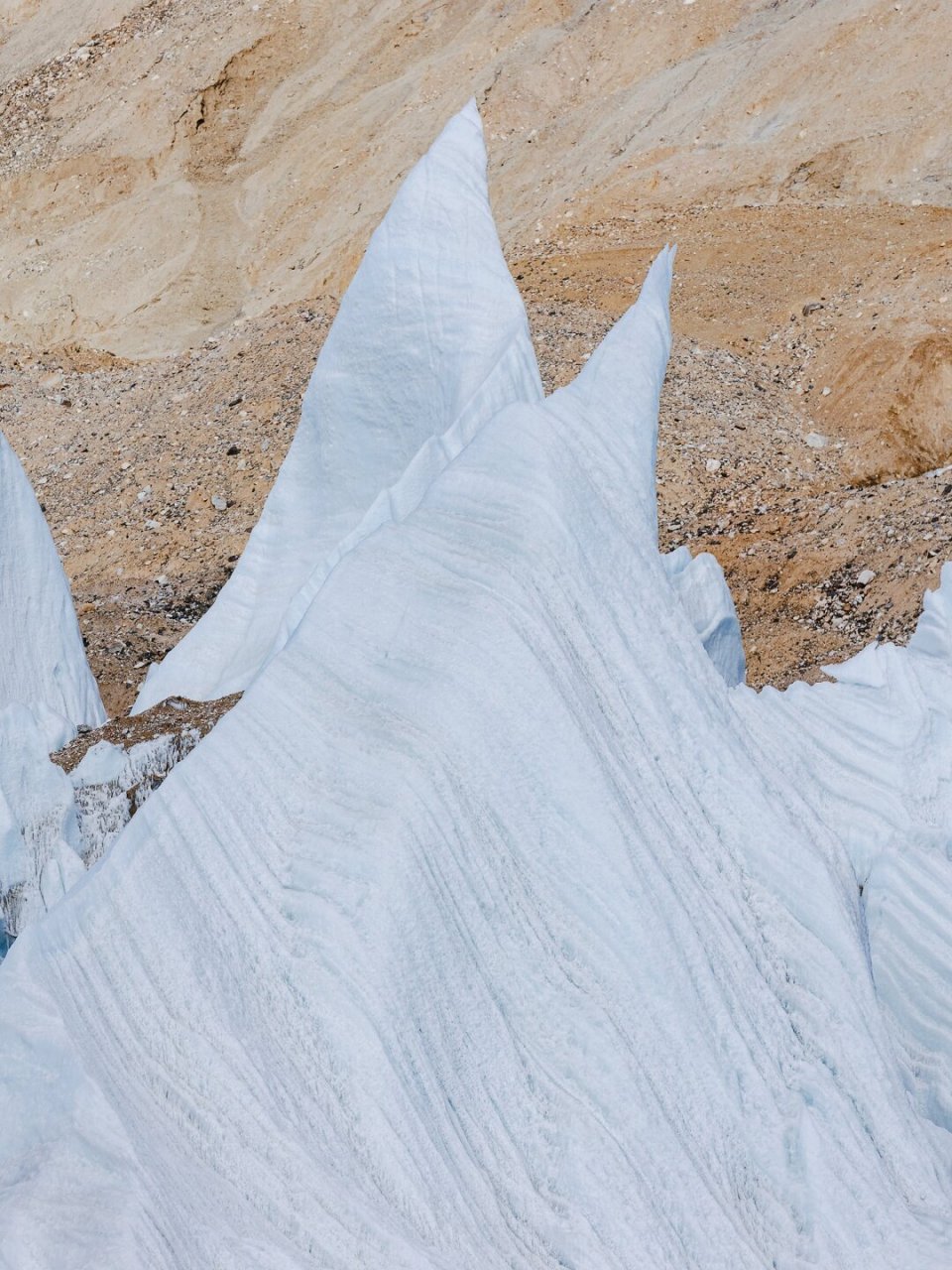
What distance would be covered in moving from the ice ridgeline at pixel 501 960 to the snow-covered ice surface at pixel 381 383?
171 cm

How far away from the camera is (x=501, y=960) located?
11.0 ft

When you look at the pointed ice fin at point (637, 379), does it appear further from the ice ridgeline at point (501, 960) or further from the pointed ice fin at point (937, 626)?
the pointed ice fin at point (937, 626)

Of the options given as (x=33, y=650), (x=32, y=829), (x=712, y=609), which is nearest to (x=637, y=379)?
(x=712, y=609)

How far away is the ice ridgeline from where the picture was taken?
9.76 feet

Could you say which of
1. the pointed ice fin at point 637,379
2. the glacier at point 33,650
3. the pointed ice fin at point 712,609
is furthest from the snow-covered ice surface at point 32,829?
the pointed ice fin at point 712,609

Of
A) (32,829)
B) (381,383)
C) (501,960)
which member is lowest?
(501,960)

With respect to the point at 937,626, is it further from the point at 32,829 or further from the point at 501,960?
the point at 32,829

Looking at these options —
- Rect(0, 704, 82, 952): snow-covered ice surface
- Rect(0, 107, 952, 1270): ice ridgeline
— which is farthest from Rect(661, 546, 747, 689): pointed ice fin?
Rect(0, 704, 82, 952): snow-covered ice surface

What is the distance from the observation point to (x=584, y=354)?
12.9 metres

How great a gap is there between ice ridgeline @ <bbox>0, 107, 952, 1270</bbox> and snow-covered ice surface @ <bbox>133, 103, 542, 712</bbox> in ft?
5.59

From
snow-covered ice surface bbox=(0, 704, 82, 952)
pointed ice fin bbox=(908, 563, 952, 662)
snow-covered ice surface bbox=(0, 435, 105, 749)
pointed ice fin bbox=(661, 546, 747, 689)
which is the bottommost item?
pointed ice fin bbox=(908, 563, 952, 662)

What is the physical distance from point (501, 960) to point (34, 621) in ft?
12.1

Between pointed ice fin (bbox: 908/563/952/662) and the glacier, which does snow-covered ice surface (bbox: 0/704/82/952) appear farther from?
pointed ice fin (bbox: 908/563/952/662)

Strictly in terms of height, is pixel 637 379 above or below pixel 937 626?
above
